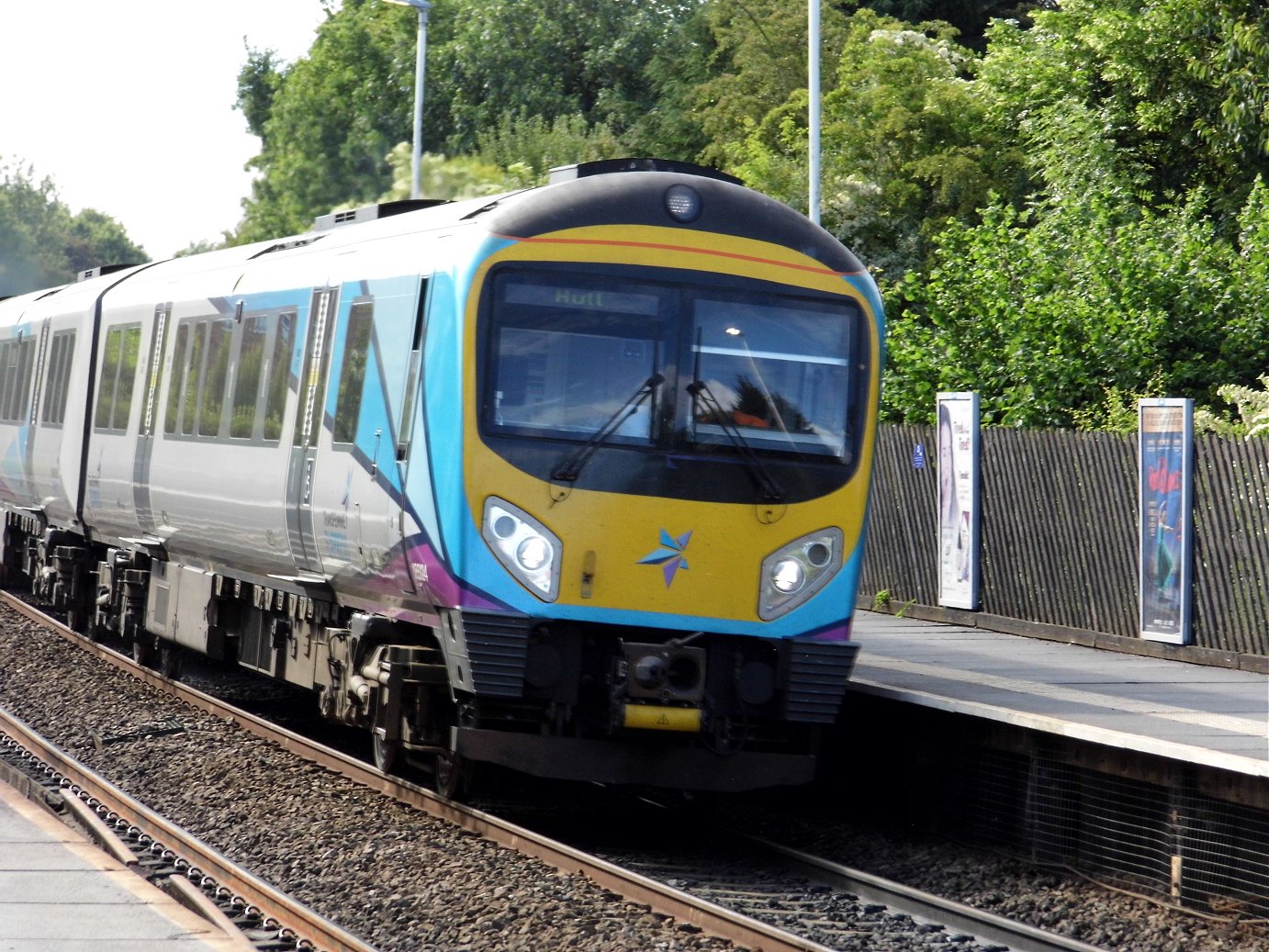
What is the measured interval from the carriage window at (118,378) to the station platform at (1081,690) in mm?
6235

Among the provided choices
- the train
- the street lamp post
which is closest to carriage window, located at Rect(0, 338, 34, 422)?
the street lamp post

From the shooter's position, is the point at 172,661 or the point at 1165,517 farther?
the point at 172,661

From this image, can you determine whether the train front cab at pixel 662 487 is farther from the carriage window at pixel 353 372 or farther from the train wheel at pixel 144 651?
the train wheel at pixel 144 651

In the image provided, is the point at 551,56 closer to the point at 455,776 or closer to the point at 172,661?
the point at 172,661

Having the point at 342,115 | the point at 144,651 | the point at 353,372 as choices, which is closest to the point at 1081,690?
the point at 353,372

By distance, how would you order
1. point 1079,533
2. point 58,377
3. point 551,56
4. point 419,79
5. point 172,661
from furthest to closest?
point 551,56 → point 419,79 → point 58,377 → point 172,661 → point 1079,533

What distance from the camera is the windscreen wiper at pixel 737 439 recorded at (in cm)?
916

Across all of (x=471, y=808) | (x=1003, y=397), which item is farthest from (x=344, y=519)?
(x=1003, y=397)

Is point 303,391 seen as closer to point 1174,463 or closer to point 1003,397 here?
point 1174,463

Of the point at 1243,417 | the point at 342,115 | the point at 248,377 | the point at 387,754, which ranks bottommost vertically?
the point at 387,754

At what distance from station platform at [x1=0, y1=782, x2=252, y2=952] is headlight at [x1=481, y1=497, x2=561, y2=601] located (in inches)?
85.5

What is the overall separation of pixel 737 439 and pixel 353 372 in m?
2.39

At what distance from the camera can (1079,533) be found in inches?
603

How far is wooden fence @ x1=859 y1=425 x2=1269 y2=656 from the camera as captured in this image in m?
13.4
